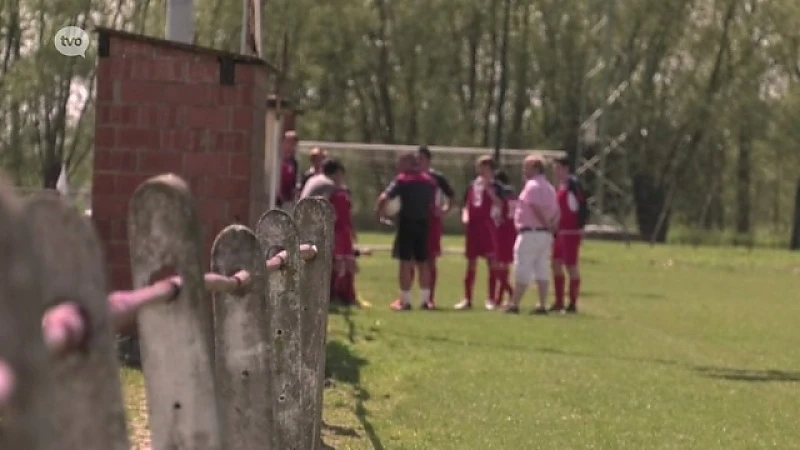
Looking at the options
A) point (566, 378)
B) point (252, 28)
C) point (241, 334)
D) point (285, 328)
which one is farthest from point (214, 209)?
point (241, 334)

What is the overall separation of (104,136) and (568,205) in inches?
383

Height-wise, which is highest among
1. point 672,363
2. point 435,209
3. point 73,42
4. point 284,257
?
point 73,42

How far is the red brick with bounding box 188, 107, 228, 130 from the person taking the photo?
38.4 feet

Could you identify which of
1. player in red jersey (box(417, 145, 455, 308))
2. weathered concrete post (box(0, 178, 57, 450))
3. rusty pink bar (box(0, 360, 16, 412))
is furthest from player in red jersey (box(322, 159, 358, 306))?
rusty pink bar (box(0, 360, 16, 412))

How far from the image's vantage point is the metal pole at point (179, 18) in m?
13.4

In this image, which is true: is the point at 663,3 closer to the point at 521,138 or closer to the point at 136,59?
the point at 521,138

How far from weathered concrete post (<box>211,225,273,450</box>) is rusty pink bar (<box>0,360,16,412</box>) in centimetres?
268

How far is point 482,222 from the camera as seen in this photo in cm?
2162

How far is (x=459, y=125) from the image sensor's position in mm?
68562

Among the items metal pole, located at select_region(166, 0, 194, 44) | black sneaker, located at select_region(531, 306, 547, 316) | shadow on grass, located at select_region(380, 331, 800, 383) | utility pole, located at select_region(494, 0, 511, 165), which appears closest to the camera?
metal pole, located at select_region(166, 0, 194, 44)

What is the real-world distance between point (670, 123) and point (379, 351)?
54722 mm

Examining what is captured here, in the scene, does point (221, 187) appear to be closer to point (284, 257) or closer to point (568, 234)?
point (284, 257)

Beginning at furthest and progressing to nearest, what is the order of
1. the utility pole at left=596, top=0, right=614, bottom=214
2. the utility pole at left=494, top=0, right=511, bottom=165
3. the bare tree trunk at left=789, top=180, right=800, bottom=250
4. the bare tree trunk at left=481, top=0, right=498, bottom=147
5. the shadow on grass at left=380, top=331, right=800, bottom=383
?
the bare tree trunk at left=481, top=0, right=498, bottom=147 → the bare tree trunk at left=789, top=180, right=800, bottom=250 → the utility pole at left=596, top=0, right=614, bottom=214 → the utility pole at left=494, top=0, right=511, bottom=165 → the shadow on grass at left=380, top=331, right=800, bottom=383

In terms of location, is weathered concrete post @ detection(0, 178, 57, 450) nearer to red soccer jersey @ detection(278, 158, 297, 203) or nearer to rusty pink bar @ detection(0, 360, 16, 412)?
rusty pink bar @ detection(0, 360, 16, 412)
